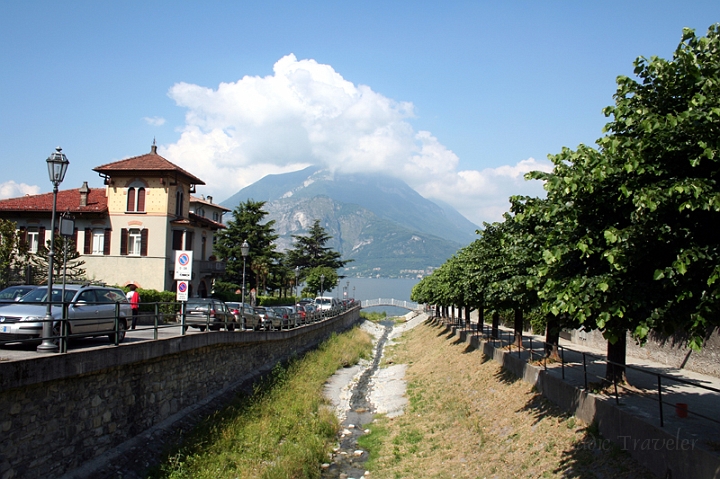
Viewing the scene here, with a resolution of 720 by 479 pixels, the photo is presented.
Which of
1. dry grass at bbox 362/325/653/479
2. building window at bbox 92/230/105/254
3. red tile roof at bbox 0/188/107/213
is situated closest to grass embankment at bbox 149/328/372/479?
dry grass at bbox 362/325/653/479

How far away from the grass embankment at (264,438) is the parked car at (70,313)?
366cm

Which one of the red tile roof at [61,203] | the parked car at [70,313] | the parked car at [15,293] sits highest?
the red tile roof at [61,203]

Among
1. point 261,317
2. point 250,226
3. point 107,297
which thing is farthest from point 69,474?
point 250,226

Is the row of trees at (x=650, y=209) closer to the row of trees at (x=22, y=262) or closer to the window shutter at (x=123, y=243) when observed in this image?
the row of trees at (x=22, y=262)

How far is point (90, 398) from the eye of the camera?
1226cm

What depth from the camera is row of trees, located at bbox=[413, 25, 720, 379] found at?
7.85 metres

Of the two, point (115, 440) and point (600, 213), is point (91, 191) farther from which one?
point (600, 213)

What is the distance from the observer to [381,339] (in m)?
70.5

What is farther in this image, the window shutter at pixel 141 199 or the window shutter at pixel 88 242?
the window shutter at pixel 88 242

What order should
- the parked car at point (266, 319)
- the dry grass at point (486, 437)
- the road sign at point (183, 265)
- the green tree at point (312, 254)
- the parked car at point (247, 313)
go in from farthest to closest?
1. the green tree at point (312, 254)
2. the parked car at point (266, 319)
3. the parked car at point (247, 313)
4. the road sign at point (183, 265)
5. the dry grass at point (486, 437)

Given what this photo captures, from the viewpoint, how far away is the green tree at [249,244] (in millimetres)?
62906

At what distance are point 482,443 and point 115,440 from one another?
9234 mm

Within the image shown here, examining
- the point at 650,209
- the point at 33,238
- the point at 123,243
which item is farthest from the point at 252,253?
→ the point at 650,209

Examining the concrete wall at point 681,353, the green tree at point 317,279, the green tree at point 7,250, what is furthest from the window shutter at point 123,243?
the green tree at point 317,279
